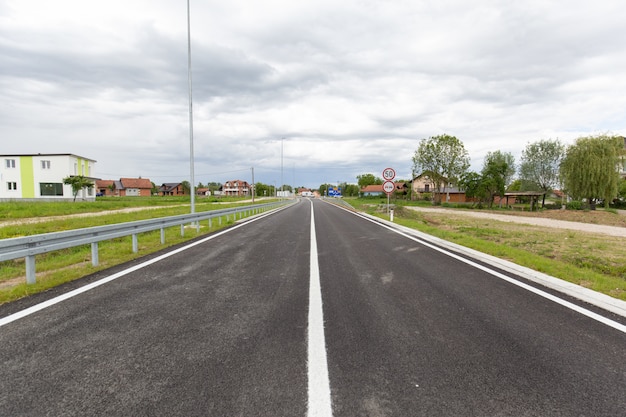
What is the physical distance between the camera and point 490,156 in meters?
72.0

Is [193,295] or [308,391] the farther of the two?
[193,295]

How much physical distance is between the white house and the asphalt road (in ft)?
180

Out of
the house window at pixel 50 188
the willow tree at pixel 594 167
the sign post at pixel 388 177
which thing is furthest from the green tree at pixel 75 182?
the willow tree at pixel 594 167

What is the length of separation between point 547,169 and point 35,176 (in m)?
85.3

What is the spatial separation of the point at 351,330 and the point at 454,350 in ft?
3.66

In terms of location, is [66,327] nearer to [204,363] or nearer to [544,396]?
[204,363]

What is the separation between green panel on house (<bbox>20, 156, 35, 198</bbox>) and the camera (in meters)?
46.3

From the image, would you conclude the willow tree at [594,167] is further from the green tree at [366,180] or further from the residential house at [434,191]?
the green tree at [366,180]

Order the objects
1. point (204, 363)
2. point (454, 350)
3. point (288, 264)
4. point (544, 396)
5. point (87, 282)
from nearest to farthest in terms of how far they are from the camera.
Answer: point (544, 396), point (204, 363), point (454, 350), point (87, 282), point (288, 264)

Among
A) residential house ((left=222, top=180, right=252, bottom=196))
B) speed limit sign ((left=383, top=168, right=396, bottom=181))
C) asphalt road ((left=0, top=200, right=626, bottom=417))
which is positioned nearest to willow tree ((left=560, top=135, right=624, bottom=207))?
speed limit sign ((left=383, top=168, right=396, bottom=181))

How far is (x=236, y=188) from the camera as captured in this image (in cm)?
16550

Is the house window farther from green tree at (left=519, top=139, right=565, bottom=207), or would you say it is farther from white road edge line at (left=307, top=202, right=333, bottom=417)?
green tree at (left=519, top=139, right=565, bottom=207)

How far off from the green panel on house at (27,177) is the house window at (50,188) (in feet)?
3.60

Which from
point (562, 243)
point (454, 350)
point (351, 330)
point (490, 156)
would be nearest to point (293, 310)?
point (351, 330)
